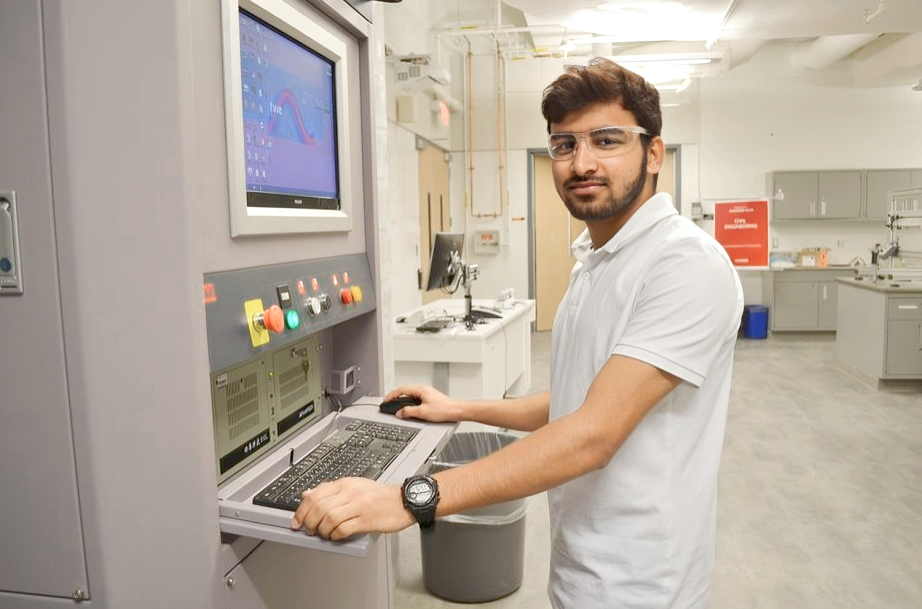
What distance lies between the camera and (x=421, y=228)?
21.8ft

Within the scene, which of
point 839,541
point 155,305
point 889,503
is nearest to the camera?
point 155,305

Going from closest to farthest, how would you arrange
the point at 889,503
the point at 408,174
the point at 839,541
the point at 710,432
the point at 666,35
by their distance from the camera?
the point at 710,432
the point at 839,541
the point at 889,503
the point at 666,35
the point at 408,174

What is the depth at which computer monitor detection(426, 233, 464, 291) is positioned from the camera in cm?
404

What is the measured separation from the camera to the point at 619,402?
1.08 m

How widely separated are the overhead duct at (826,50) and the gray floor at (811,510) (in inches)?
140

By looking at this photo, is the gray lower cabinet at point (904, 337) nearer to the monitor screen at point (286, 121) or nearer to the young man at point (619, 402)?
the young man at point (619, 402)

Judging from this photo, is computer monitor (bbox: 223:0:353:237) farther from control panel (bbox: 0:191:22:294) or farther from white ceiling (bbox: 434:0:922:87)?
white ceiling (bbox: 434:0:922:87)

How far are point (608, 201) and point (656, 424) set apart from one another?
1.32 ft

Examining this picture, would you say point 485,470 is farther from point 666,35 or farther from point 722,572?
point 666,35

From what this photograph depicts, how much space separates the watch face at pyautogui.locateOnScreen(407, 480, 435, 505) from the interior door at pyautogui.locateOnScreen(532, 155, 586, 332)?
7.50 meters

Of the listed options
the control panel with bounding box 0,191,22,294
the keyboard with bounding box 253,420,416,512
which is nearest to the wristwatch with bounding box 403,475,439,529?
the keyboard with bounding box 253,420,416,512

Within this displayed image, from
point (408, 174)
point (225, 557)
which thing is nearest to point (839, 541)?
point (225, 557)

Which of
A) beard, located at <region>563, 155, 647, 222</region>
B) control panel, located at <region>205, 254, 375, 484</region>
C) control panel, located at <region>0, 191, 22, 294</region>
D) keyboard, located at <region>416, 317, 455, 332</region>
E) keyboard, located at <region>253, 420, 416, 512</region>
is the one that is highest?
beard, located at <region>563, 155, 647, 222</region>

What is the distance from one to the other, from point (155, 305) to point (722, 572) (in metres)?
2.55
